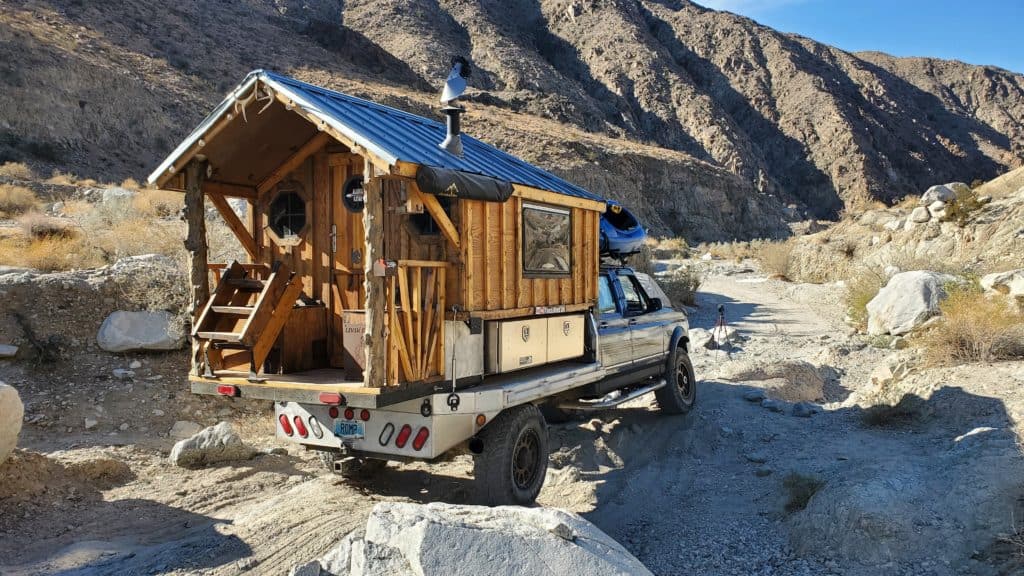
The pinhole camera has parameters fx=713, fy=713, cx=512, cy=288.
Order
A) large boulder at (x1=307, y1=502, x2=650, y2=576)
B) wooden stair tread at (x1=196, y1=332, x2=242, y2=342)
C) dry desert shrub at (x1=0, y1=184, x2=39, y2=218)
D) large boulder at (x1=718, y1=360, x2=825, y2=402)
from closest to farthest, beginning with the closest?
large boulder at (x1=307, y1=502, x2=650, y2=576), wooden stair tread at (x1=196, y1=332, x2=242, y2=342), large boulder at (x1=718, y1=360, x2=825, y2=402), dry desert shrub at (x1=0, y1=184, x2=39, y2=218)

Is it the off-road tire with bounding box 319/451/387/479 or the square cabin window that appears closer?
the square cabin window

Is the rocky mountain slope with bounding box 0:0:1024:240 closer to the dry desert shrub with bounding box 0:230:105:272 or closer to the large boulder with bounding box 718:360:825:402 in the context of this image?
the dry desert shrub with bounding box 0:230:105:272

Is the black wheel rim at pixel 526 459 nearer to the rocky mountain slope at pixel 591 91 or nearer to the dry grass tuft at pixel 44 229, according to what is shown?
the dry grass tuft at pixel 44 229

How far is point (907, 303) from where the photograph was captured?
41.5 ft

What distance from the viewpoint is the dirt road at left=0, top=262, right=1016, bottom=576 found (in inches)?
200

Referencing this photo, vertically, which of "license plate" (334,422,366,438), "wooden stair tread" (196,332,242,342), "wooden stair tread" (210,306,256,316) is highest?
"wooden stair tread" (210,306,256,316)

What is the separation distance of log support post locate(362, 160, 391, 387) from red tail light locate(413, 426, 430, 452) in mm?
579

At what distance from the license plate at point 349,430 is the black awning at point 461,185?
1938 mm

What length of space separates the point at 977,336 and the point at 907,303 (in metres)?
4.09

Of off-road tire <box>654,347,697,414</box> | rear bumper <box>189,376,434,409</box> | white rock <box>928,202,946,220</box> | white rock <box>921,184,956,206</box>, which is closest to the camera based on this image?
rear bumper <box>189,376,434,409</box>

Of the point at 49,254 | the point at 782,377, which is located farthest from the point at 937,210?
the point at 49,254

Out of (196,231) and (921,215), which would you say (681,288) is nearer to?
(921,215)

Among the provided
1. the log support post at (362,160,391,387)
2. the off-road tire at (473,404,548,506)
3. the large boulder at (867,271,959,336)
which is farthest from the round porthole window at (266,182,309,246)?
the large boulder at (867,271,959,336)

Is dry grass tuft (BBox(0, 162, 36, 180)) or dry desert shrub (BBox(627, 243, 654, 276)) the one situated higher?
dry grass tuft (BBox(0, 162, 36, 180))
